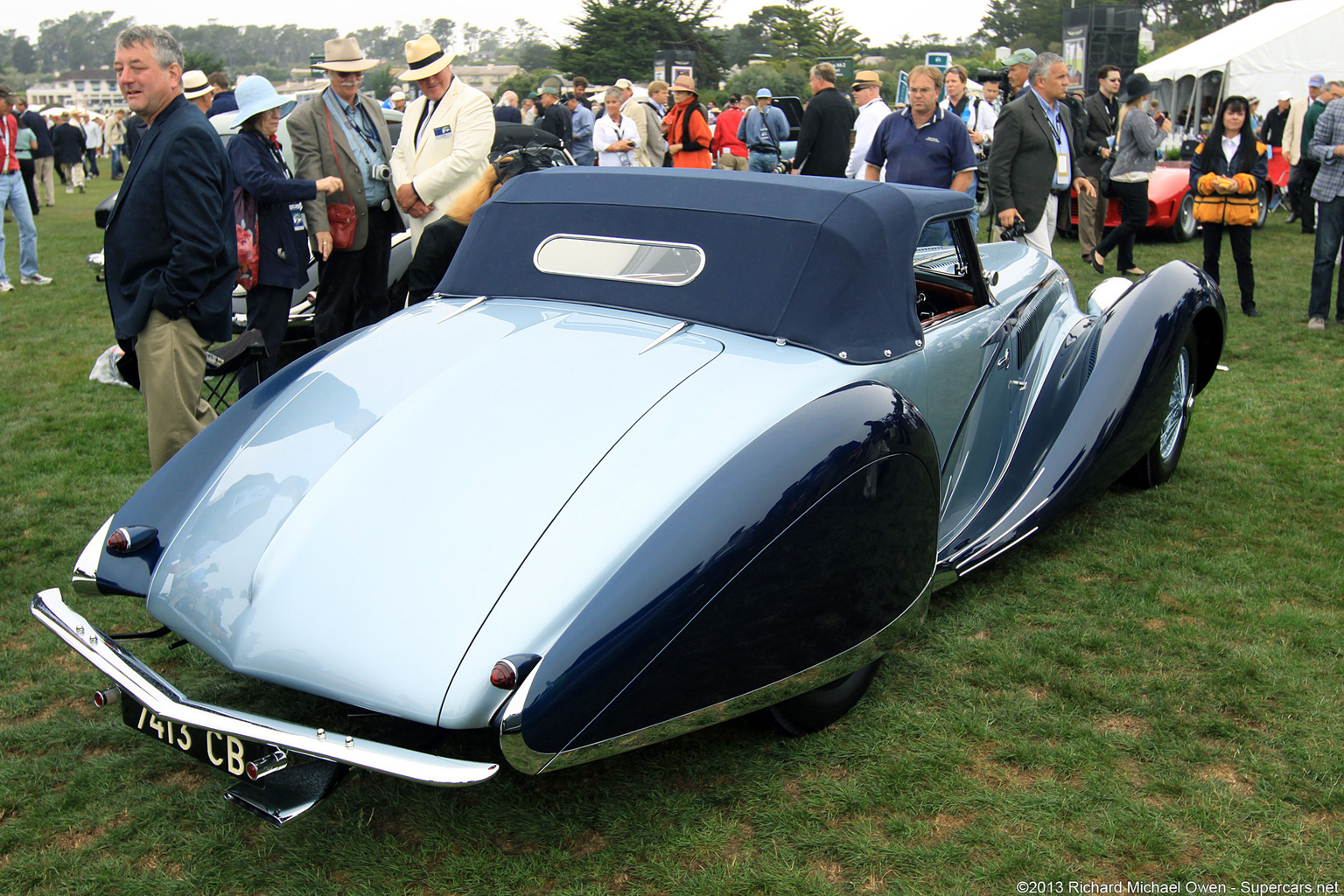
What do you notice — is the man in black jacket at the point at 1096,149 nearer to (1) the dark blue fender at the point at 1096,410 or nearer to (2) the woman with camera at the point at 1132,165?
(2) the woman with camera at the point at 1132,165

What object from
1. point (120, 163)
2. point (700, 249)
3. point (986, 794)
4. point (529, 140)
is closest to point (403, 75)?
point (700, 249)

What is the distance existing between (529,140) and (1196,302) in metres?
6.65

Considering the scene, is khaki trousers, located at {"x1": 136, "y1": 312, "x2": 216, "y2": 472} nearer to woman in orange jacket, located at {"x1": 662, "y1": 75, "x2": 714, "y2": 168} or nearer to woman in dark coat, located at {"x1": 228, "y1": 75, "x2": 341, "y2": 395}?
woman in dark coat, located at {"x1": 228, "y1": 75, "x2": 341, "y2": 395}

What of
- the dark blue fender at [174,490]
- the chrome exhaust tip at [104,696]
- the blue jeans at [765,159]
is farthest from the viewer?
the blue jeans at [765,159]

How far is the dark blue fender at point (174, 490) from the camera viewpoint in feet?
9.31

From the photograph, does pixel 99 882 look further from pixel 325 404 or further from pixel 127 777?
pixel 325 404

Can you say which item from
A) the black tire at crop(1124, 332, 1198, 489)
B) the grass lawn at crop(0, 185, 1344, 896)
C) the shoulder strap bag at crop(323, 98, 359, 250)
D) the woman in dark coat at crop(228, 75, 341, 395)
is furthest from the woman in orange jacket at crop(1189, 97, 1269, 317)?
the woman in dark coat at crop(228, 75, 341, 395)

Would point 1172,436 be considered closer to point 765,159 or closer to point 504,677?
point 504,677

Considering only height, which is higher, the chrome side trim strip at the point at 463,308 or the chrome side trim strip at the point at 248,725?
the chrome side trim strip at the point at 463,308

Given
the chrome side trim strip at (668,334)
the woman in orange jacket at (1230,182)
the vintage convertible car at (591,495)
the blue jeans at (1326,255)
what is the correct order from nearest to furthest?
1. the vintage convertible car at (591,495)
2. the chrome side trim strip at (668,334)
3. the blue jeans at (1326,255)
4. the woman in orange jacket at (1230,182)

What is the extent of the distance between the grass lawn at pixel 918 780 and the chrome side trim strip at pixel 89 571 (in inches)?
19.0

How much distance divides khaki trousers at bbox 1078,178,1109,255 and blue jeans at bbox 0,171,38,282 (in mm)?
10332

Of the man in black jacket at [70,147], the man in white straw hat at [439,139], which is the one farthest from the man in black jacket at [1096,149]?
the man in black jacket at [70,147]

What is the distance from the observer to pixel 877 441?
2.75 metres
